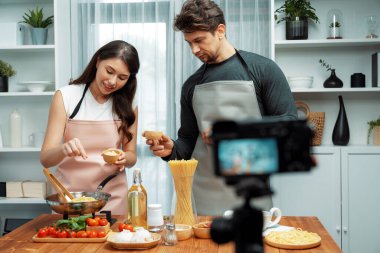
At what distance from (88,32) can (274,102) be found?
220cm

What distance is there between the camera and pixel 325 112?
12.4 ft

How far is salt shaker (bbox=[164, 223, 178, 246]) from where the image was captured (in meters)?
1.73

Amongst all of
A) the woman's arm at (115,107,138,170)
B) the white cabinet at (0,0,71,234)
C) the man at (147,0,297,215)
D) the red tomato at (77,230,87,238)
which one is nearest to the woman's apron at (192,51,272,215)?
the man at (147,0,297,215)

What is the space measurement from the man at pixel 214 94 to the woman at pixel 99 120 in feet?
1.00

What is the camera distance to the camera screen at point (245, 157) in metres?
0.55

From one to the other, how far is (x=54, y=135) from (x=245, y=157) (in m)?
1.92

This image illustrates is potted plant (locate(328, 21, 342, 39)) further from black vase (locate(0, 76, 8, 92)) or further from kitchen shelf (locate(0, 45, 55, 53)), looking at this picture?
black vase (locate(0, 76, 8, 92))

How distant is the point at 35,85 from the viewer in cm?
367

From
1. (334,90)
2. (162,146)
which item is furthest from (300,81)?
(162,146)

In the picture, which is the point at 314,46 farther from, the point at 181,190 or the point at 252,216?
the point at 252,216

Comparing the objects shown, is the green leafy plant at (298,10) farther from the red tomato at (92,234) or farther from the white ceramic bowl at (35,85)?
the red tomato at (92,234)

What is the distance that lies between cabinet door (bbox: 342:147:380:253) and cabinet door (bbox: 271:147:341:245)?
0.19 ft

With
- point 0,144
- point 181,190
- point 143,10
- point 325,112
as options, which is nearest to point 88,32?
point 143,10

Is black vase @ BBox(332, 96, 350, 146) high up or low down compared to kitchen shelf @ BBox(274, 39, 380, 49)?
down
